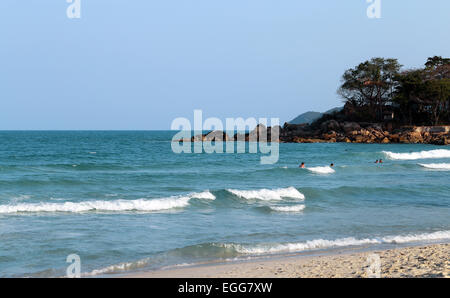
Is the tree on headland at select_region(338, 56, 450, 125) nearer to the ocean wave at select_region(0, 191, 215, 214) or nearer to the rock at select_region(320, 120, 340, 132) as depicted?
the rock at select_region(320, 120, 340, 132)

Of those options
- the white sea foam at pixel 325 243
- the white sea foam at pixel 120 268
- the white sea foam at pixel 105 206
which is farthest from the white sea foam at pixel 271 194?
the white sea foam at pixel 120 268

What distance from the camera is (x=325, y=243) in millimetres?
11523

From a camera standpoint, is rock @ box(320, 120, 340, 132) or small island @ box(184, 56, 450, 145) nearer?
small island @ box(184, 56, 450, 145)

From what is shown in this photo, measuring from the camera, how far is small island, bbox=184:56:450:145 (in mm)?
64125

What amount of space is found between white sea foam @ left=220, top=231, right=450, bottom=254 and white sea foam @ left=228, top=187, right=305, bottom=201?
25.9 feet

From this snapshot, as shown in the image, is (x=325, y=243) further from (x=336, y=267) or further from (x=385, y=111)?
(x=385, y=111)

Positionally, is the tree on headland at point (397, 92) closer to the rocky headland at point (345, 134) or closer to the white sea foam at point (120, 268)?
Result: the rocky headland at point (345, 134)

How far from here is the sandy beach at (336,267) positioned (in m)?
8.28

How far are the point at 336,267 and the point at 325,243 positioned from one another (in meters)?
2.69

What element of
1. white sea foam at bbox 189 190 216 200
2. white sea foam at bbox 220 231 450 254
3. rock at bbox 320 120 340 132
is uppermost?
rock at bbox 320 120 340 132

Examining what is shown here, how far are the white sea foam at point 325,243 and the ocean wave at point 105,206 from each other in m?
6.92

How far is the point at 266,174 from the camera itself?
29922mm

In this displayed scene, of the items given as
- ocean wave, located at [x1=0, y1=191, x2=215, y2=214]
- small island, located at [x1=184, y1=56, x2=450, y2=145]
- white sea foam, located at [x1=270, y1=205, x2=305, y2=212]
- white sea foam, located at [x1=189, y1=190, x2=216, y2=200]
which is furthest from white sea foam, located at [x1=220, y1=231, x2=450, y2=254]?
small island, located at [x1=184, y1=56, x2=450, y2=145]
